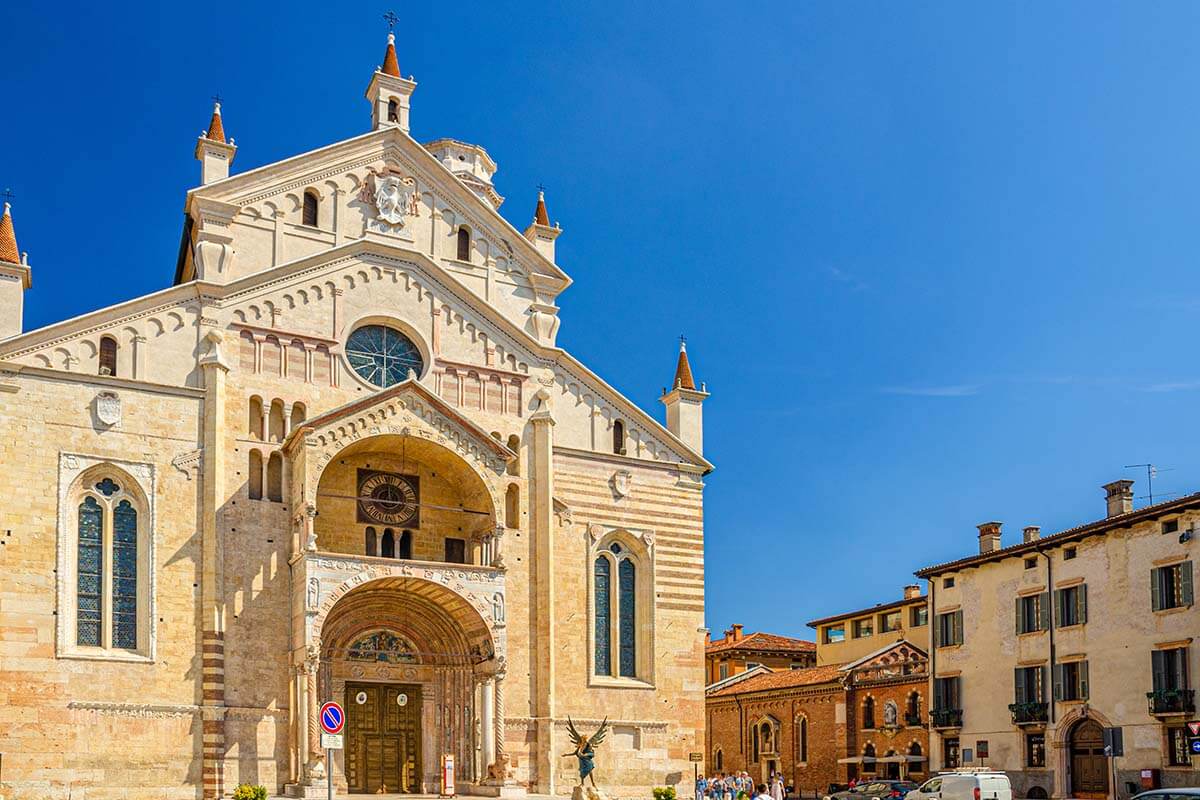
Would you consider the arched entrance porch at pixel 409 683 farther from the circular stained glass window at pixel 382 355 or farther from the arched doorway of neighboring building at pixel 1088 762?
the arched doorway of neighboring building at pixel 1088 762

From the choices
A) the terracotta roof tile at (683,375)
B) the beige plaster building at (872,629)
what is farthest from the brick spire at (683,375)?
the beige plaster building at (872,629)

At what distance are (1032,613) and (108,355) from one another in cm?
3177

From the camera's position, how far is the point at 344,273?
36.5 metres

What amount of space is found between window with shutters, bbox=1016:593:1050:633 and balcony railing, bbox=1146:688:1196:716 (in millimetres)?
6116

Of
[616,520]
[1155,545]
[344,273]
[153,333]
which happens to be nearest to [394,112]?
[344,273]

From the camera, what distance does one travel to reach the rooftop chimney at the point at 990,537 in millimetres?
50938

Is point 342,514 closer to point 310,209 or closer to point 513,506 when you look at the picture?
point 513,506

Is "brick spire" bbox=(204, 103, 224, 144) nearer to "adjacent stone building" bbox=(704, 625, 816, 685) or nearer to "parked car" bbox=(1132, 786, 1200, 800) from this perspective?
"parked car" bbox=(1132, 786, 1200, 800)

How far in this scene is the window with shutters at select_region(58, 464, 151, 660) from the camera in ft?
103

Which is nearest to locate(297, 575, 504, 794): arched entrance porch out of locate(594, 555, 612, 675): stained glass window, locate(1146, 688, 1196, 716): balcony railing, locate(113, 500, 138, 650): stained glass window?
locate(594, 555, 612, 675): stained glass window

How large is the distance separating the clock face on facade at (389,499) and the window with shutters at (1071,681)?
2267cm

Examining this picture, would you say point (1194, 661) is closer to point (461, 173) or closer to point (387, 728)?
point (387, 728)

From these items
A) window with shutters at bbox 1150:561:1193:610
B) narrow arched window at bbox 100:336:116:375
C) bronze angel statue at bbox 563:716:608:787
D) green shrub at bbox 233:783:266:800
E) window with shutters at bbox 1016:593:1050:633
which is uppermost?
narrow arched window at bbox 100:336:116:375

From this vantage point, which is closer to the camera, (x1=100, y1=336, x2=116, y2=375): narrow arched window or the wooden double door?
(x1=100, y1=336, x2=116, y2=375): narrow arched window
